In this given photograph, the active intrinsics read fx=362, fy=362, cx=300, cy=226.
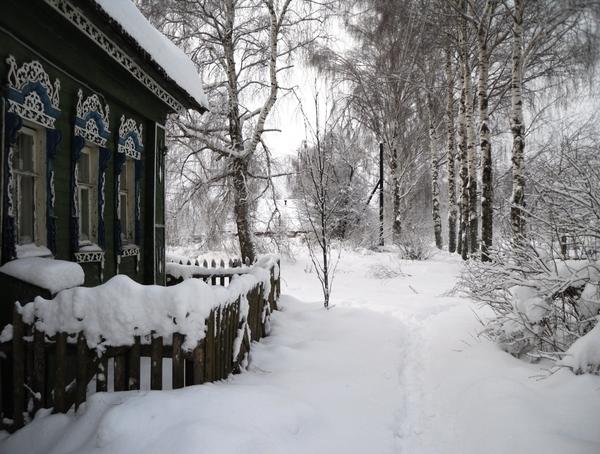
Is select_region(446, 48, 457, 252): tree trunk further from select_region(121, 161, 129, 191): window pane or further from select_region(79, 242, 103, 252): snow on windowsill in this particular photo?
select_region(79, 242, 103, 252): snow on windowsill

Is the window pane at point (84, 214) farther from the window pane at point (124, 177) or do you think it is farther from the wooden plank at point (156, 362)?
the wooden plank at point (156, 362)

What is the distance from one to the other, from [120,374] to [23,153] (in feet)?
7.17

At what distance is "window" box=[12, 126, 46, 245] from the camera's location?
10.4 ft

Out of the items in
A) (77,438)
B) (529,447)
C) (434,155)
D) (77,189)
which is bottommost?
(529,447)

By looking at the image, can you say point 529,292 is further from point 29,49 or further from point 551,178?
point 29,49

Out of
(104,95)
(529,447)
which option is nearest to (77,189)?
(104,95)

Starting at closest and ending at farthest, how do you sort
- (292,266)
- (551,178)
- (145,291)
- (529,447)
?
(529,447) < (145,291) < (551,178) < (292,266)

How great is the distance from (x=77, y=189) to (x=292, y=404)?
3123 mm

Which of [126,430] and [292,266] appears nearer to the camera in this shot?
[126,430]

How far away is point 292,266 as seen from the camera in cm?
1348

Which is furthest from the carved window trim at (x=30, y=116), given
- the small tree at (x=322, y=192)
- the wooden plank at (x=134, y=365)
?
the small tree at (x=322, y=192)

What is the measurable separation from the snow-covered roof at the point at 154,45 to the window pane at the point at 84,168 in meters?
1.39

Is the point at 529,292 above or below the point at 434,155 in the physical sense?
below

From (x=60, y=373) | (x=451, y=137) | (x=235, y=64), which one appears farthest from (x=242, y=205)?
(x=451, y=137)
